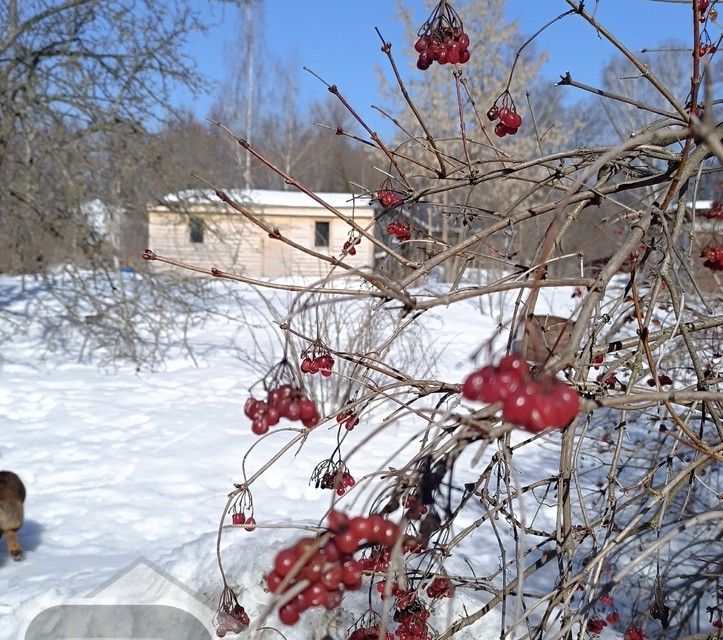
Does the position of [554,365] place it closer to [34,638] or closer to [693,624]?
[34,638]

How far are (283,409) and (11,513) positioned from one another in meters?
3.64

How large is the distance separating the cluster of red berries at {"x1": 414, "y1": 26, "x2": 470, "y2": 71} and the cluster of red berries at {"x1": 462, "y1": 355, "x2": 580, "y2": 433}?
1.35 meters

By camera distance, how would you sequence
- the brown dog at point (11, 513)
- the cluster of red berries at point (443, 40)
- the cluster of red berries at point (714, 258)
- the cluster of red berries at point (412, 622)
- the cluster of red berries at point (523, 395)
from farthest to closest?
the brown dog at point (11, 513) < the cluster of red berries at point (714, 258) < the cluster of red berries at point (443, 40) < the cluster of red berries at point (412, 622) < the cluster of red berries at point (523, 395)

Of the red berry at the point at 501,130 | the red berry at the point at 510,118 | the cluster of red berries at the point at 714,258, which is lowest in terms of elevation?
the cluster of red berries at the point at 714,258

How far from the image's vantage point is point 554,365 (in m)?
0.88

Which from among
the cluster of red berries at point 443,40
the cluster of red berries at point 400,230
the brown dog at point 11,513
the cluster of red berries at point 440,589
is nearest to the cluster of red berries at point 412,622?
the cluster of red berries at point 440,589

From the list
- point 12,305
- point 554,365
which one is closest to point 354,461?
point 554,365

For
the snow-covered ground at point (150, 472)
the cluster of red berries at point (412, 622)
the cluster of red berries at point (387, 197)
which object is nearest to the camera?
the cluster of red berries at point (412, 622)

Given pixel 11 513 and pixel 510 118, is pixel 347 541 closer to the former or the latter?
pixel 510 118

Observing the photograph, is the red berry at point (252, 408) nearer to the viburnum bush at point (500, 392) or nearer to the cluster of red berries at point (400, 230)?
the viburnum bush at point (500, 392)

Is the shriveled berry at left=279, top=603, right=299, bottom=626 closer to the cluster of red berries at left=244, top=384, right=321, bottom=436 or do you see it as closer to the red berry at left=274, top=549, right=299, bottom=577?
the red berry at left=274, top=549, right=299, bottom=577

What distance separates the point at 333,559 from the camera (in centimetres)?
88

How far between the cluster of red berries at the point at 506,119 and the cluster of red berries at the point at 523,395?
1.50 metres

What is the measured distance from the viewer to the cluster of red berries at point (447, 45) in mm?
1915
